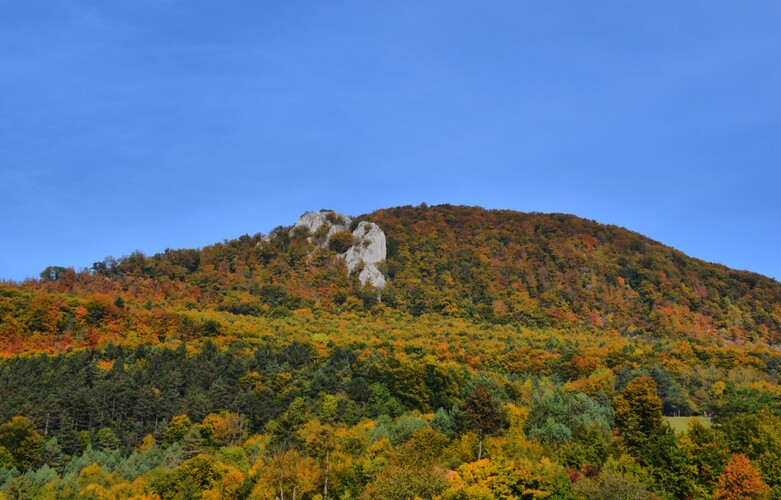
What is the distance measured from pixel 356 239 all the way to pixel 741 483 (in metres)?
125

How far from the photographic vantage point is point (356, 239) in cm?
15988

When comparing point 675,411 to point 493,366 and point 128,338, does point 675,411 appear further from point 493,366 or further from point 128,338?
point 128,338

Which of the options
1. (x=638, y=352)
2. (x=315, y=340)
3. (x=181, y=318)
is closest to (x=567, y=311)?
(x=638, y=352)

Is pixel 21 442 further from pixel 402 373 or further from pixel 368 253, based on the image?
pixel 368 253

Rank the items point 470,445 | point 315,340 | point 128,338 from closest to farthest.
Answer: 1. point 470,445
2. point 128,338
3. point 315,340

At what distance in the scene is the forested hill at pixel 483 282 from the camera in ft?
436

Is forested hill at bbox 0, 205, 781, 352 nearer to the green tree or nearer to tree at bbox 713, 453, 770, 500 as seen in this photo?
the green tree

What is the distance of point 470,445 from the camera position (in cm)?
5325

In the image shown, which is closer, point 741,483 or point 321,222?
point 741,483

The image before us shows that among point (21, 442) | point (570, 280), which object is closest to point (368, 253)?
point (570, 280)

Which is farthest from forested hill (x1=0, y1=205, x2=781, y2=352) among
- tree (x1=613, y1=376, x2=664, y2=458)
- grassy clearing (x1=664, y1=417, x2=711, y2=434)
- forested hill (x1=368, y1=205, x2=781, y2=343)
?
tree (x1=613, y1=376, x2=664, y2=458)

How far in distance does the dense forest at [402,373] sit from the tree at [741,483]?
0.15 meters

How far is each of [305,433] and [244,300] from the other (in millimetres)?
72567

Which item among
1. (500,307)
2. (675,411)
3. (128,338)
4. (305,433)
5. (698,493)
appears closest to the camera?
(698,493)
